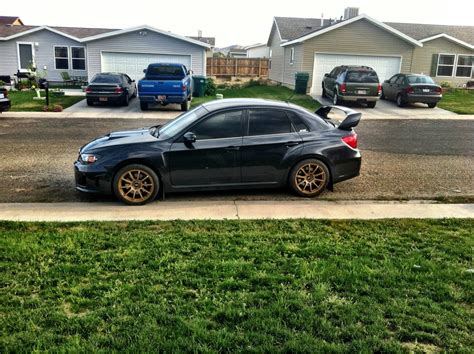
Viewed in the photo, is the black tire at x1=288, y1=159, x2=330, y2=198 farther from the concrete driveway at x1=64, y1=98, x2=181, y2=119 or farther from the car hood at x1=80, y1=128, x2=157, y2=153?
the concrete driveway at x1=64, y1=98, x2=181, y2=119

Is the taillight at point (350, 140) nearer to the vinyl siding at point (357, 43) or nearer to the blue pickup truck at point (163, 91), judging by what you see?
the blue pickup truck at point (163, 91)

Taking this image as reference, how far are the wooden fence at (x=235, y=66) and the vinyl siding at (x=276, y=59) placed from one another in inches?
52.0

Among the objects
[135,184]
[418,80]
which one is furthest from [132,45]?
[135,184]

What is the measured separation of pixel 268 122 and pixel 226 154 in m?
0.88

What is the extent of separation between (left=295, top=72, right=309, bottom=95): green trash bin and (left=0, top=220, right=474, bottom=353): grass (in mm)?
22046

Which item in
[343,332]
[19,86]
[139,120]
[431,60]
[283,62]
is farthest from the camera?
[283,62]

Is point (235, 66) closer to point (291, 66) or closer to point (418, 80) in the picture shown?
point (291, 66)

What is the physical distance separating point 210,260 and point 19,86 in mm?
26503

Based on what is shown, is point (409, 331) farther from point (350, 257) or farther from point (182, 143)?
point (182, 143)

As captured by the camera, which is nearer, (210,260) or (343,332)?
(343,332)

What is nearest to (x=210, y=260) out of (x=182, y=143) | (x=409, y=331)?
(x=409, y=331)

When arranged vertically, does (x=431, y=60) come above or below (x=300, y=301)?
above

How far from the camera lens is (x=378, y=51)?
27922 millimetres

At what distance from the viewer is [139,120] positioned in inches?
687
